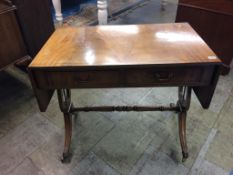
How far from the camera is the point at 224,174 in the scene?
1.23 meters

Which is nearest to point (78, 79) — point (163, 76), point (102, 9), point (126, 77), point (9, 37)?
point (126, 77)

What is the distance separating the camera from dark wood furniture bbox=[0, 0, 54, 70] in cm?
149

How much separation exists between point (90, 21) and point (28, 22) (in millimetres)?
1715

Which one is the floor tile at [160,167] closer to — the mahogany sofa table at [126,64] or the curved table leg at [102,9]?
the mahogany sofa table at [126,64]

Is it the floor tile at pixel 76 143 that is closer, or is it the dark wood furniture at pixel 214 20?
the floor tile at pixel 76 143

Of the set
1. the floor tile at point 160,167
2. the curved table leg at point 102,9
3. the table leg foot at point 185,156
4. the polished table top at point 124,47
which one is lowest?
the floor tile at point 160,167

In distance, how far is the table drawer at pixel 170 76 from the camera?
938 millimetres

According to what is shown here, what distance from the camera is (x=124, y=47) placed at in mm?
1068

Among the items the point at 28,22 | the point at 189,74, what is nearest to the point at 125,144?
the point at 189,74

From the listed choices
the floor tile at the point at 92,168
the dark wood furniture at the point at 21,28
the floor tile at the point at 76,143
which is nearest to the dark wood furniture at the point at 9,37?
the dark wood furniture at the point at 21,28

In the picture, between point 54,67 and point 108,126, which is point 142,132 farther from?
point 54,67

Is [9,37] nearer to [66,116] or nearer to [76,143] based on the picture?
[66,116]

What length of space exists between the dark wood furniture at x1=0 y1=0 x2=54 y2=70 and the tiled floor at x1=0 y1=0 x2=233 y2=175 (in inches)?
17.9

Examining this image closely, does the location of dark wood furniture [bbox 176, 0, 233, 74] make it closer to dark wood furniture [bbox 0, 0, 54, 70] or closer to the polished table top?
the polished table top
